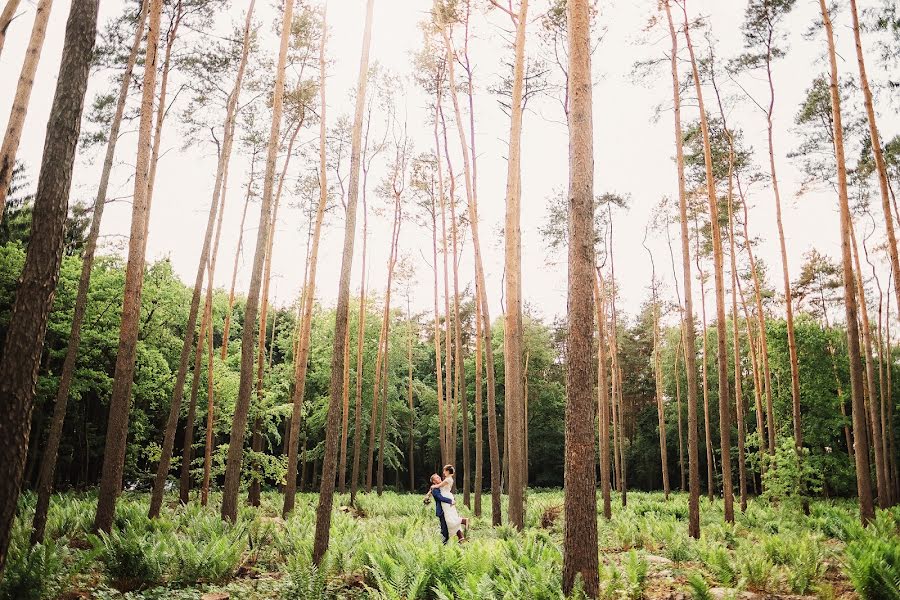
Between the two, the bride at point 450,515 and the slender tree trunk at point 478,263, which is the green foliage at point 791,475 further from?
the bride at point 450,515

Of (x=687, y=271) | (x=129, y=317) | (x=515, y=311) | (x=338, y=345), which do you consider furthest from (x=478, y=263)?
(x=129, y=317)

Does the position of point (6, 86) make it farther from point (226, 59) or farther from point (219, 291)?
point (219, 291)

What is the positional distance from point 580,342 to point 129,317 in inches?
298

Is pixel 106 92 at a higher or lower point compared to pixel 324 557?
higher

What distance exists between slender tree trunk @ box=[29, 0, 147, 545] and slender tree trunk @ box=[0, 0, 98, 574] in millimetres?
4656

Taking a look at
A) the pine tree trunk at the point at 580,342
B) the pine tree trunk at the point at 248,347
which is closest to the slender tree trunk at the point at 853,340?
the pine tree trunk at the point at 580,342

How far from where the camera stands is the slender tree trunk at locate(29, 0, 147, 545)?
7934 millimetres

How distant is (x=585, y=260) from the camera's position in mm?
5148

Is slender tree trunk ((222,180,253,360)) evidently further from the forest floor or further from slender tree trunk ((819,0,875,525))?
slender tree trunk ((819,0,875,525))

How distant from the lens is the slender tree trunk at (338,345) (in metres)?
6.75

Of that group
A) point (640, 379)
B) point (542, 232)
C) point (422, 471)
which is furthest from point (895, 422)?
point (422, 471)

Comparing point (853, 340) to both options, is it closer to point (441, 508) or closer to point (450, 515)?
point (450, 515)

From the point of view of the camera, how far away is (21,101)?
264 inches

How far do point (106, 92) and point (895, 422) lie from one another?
38.1 meters
